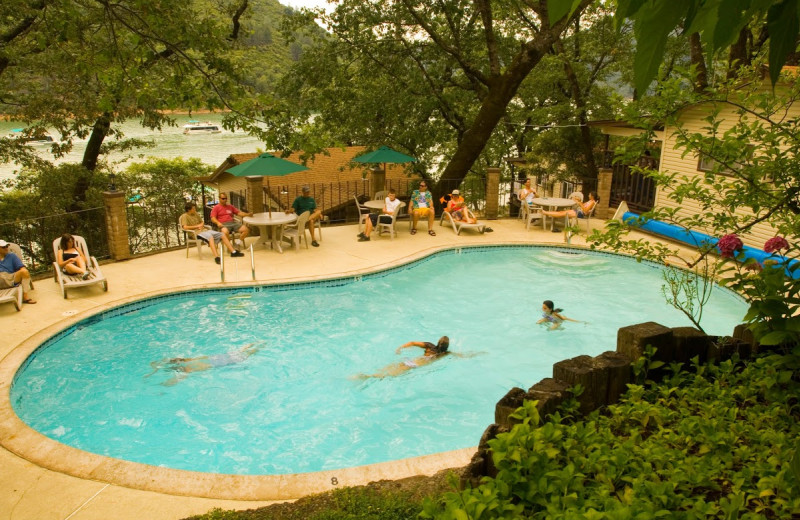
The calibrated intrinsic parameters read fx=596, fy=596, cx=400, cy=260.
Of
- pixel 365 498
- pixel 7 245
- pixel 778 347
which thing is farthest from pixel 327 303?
pixel 778 347

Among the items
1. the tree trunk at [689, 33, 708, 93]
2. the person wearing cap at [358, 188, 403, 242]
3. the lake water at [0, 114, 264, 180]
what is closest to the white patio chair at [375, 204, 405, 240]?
the person wearing cap at [358, 188, 403, 242]

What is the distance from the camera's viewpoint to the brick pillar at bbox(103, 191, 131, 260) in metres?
11.7

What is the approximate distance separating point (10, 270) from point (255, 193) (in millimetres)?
5367

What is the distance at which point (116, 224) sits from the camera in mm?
11898

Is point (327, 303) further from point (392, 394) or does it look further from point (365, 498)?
point (365, 498)

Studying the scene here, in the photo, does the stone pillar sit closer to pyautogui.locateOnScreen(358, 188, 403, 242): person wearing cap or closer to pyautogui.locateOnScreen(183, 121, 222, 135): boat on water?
pyautogui.locateOnScreen(358, 188, 403, 242): person wearing cap

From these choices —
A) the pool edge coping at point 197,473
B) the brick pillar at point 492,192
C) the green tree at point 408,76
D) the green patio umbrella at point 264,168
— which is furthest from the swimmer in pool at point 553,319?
the green tree at point 408,76

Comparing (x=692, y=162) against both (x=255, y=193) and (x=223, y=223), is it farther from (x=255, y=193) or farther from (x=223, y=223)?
(x=223, y=223)

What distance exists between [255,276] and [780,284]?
9634 mm

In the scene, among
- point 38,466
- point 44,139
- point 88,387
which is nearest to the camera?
point 38,466

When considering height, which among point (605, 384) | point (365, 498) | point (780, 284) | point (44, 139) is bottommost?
point (365, 498)

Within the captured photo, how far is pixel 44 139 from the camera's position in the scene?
50.6 feet

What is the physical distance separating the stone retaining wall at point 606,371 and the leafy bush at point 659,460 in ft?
0.44

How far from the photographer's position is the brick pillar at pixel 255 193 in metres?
13.6
